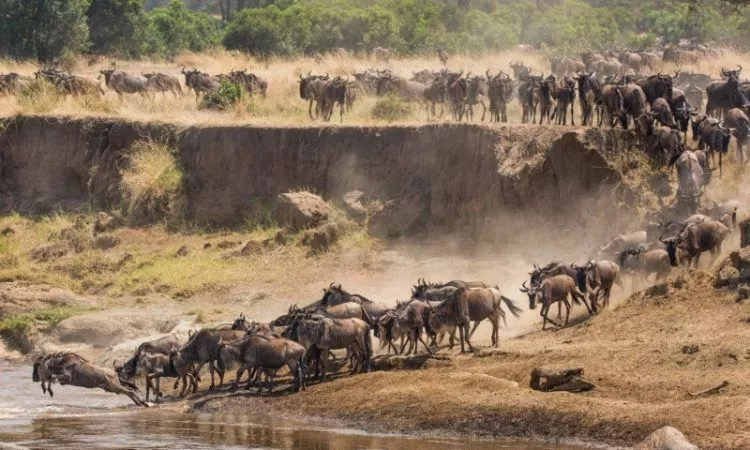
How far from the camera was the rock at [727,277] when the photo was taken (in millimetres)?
21578

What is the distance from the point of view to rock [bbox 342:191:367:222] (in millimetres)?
30516

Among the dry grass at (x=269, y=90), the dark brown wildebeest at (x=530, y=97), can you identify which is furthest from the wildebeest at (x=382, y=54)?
the dark brown wildebeest at (x=530, y=97)

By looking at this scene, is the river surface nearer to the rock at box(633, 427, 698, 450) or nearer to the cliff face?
the rock at box(633, 427, 698, 450)

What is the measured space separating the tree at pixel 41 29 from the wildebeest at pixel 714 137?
94.6ft

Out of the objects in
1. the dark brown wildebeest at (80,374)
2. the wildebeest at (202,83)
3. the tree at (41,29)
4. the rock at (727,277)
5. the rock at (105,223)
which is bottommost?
the dark brown wildebeest at (80,374)

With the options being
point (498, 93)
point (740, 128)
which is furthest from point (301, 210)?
point (740, 128)

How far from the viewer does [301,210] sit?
98.8 feet

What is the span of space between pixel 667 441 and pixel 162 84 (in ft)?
92.4

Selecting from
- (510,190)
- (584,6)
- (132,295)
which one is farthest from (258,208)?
(584,6)

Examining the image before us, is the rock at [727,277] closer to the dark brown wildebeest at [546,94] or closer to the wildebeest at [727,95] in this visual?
the dark brown wildebeest at [546,94]

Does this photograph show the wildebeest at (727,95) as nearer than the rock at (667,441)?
No

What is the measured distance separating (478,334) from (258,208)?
9.67 meters

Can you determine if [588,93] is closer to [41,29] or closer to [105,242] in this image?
Result: [105,242]

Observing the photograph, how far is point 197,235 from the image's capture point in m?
32.0
